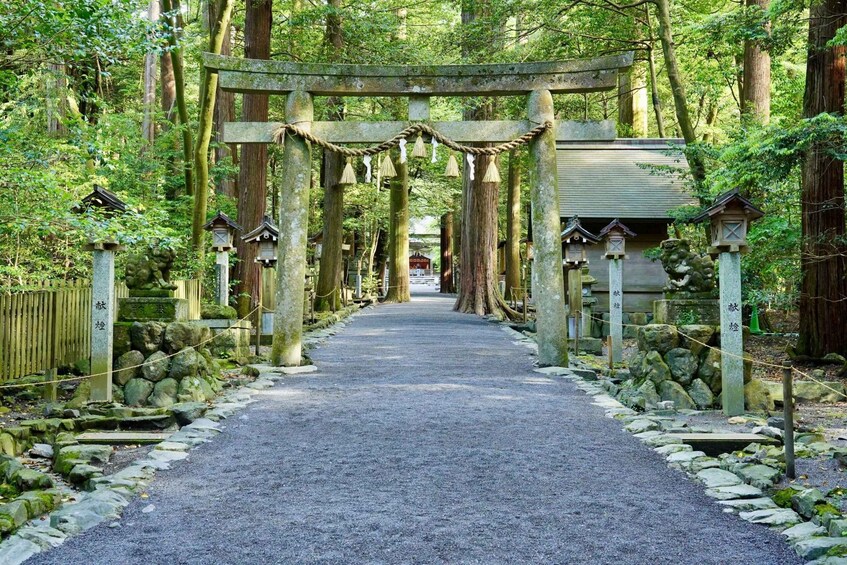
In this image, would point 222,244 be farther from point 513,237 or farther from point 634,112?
point 634,112

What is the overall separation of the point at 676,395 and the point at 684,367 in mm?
417

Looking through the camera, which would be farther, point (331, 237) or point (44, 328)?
point (331, 237)

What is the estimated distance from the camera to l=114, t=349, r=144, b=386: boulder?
880 cm

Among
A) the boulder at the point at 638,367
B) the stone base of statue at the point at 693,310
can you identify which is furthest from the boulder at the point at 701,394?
the stone base of statue at the point at 693,310

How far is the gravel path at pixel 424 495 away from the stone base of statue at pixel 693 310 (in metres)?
1.78

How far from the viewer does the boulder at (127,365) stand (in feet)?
28.9

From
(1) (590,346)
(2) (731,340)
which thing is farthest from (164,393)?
(1) (590,346)

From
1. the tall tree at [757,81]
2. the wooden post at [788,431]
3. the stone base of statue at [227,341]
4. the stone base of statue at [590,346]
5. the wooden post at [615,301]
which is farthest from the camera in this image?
the tall tree at [757,81]

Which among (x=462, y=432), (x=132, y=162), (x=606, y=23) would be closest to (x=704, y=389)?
(x=462, y=432)

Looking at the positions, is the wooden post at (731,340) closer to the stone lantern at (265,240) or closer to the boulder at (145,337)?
the boulder at (145,337)

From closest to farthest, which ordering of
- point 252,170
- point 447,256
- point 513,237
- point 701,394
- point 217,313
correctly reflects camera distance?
point 701,394 < point 217,313 < point 252,170 < point 513,237 < point 447,256

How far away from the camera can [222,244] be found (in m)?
14.4

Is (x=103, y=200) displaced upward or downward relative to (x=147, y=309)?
upward

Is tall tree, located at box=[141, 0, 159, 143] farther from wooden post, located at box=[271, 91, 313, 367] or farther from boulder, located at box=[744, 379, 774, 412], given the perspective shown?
boulder, located at box=[744, 379, 774, 412]
